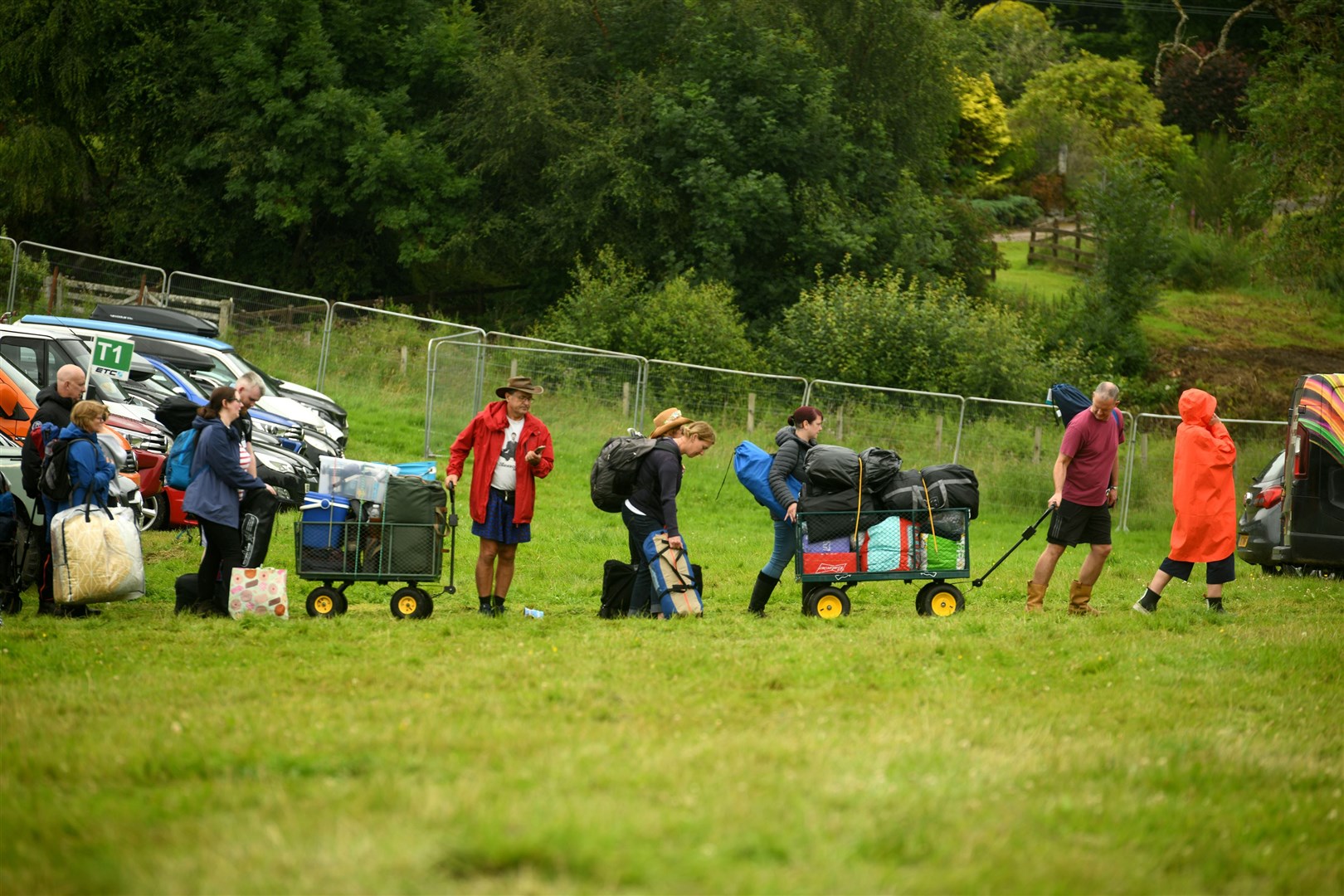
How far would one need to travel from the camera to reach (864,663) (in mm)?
8727

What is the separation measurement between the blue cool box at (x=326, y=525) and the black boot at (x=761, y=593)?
132 inches

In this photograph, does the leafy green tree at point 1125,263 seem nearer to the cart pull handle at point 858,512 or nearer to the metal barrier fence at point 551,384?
the metal barrier fence at point 551,384

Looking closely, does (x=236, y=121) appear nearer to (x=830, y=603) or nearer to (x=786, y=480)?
(x=786, y=480)

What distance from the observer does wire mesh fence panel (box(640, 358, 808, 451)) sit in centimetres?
2247

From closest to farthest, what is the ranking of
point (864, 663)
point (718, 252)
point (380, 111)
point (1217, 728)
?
point (1217, 728) < point (864, 663) < point (718, 252) < point (380, 111)

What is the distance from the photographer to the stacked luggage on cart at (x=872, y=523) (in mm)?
11258

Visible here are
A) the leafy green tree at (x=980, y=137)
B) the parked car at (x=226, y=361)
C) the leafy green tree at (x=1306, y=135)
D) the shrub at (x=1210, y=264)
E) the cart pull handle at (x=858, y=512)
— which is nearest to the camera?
the cart pull handle at (x=858, y=512)

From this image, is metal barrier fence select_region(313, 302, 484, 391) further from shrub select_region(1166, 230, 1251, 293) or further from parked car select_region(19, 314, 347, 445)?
shrub select_region(1166, 230, 1251, 293)

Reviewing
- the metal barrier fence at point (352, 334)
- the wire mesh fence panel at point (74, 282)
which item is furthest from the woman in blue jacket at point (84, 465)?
the wire mesh fence panel at point (74, 282)

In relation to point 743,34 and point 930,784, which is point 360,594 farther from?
point 743,34

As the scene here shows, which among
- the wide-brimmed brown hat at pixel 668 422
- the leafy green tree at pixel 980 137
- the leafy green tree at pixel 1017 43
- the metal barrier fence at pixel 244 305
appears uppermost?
the leafy green tree at pixel 1017 43

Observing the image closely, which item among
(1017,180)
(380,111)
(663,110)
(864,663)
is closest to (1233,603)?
(864,663)

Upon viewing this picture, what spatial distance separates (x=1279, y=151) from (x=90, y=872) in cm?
2939

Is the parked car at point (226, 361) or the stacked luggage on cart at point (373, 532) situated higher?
the parked car at point (226, 361)
